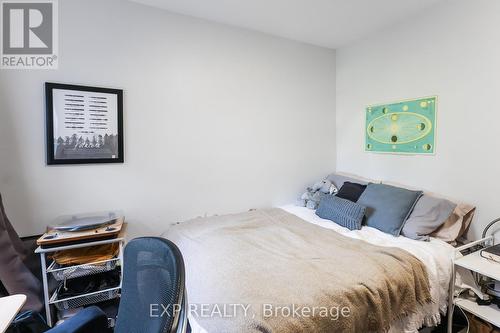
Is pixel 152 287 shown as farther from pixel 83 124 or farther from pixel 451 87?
pixel 451 87

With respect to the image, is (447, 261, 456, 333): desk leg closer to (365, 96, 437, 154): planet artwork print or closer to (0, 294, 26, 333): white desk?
(365, 96, 437, 154): planet artwork print

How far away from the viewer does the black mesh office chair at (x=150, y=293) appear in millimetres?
688

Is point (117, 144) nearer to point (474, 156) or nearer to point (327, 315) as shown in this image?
point (327, 315)

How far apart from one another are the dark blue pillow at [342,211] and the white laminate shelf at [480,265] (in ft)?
2.30

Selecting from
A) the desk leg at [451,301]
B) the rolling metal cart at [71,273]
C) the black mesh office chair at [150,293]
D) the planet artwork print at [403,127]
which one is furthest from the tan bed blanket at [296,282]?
the planet artwork print at [403,127]

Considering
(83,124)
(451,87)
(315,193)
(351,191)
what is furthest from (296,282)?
(451,87)

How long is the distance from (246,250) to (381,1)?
2259 mm

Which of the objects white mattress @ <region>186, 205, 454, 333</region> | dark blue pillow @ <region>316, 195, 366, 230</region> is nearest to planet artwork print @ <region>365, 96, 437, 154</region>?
dark blue pillow @ <region>316, 195, 366, 230</region>

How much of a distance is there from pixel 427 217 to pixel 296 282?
53.3 inches

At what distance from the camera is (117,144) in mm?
2121

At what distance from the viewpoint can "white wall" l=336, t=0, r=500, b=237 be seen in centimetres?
189

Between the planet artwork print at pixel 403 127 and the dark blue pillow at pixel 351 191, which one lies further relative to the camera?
the dark blue pillow at pixel 351 191

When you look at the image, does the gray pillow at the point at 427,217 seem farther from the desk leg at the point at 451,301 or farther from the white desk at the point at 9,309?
the white desk at the point at 9,309

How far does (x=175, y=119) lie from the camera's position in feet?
7.71
